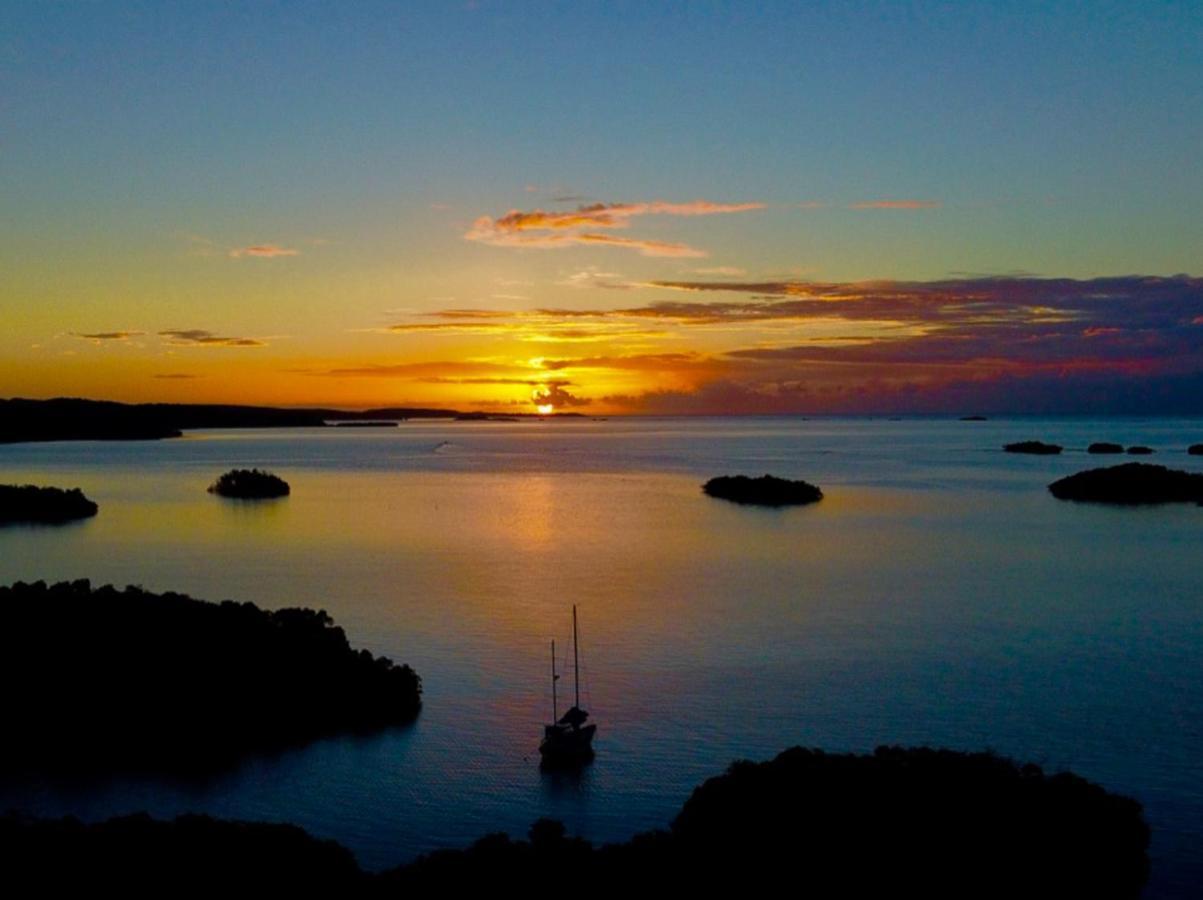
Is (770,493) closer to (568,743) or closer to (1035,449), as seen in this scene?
(568,743)

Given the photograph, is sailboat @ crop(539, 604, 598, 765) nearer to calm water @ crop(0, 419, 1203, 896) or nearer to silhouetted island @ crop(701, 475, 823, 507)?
calm water @ crop(0, 419, 1203, 896)

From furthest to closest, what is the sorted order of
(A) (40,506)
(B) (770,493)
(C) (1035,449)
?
(C) (1035,449), (B) (770,493), (A) (40,506)

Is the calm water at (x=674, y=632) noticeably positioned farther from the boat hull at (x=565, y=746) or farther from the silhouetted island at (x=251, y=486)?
the silhouetted island at (x=251, y=486)

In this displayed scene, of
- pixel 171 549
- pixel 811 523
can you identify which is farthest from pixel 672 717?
pixel 811 523

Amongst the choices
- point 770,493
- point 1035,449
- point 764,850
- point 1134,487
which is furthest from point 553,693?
point 1035,449

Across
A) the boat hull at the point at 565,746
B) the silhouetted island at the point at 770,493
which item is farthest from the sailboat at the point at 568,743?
the silhouetted island at the point at 770,493

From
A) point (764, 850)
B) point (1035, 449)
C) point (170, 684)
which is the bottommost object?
point (764, 850)

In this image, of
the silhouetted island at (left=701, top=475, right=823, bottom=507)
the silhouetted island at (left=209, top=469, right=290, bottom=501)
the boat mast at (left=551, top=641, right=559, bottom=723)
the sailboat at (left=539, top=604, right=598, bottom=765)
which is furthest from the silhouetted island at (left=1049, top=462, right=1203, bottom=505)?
the sailboat at (left=539, top=604, right=598, bottom=765)
